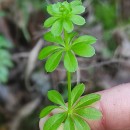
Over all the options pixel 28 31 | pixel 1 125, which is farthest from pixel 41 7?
pixel 1 125

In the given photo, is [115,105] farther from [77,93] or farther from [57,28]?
[57,28]

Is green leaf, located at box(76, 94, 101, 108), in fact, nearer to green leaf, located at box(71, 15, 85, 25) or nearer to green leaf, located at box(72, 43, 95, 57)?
green leaf, located at box(72, 43, 95, 57)

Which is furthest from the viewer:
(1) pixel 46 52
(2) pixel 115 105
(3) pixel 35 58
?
(3) pixel 35 58

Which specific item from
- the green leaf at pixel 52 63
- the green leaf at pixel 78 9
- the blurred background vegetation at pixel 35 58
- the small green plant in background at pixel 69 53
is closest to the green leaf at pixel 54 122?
the small green plant in background at pixel 69 53

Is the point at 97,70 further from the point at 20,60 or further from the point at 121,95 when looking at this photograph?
the point at 121,95

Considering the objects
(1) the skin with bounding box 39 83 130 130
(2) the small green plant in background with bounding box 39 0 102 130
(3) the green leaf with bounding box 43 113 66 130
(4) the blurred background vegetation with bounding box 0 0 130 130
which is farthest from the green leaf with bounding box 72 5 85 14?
(4) the blurred background vegetation with bounding box 0 0 130 130

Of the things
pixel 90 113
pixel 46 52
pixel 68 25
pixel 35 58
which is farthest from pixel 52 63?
pixel 35 58

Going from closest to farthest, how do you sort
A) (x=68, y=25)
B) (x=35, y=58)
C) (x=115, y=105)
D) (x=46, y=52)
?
(x=68, y=25), (x=46, y=52), (x=115, y=105), (x=35, y=58)

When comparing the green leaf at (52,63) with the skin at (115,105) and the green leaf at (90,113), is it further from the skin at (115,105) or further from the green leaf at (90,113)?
the skin at (115,105)
